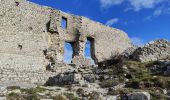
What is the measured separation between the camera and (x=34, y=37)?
111 feet

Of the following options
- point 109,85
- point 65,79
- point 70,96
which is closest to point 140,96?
point 70,96

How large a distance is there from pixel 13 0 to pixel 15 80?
10.1 metres

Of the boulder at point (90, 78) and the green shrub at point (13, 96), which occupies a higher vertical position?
the boulder at point (90, 78)

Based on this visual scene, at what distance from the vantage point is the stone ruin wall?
30889 mm

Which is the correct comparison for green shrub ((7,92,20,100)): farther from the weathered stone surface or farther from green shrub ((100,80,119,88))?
green shrub ((100,80,119,88))

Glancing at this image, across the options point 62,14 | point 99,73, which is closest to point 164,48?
point 99,73

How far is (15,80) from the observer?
84.5 ft

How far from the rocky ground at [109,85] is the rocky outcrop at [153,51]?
23 centimetres

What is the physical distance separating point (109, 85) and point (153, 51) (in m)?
10.0

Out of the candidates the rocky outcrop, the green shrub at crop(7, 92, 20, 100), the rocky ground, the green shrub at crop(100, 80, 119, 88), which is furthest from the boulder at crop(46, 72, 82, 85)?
the rocky outcrop

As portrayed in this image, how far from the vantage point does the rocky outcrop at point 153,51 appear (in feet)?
106

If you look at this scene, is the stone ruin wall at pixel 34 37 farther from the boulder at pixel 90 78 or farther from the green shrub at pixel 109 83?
the green shrub at pixel 109 83

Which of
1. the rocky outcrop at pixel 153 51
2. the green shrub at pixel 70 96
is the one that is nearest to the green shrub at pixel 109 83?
the green shrub at pixel 70 96

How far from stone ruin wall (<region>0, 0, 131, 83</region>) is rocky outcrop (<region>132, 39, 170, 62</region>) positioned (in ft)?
24.2
